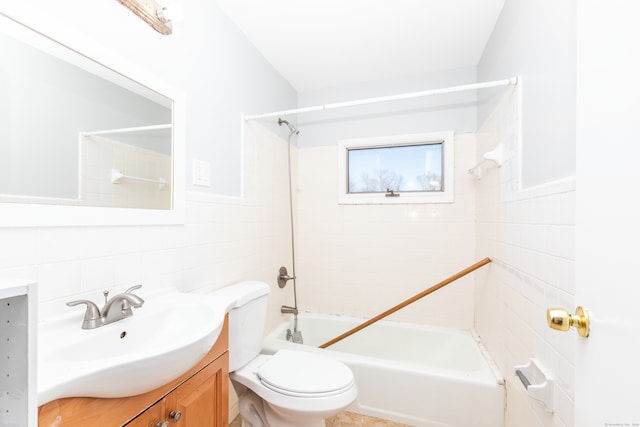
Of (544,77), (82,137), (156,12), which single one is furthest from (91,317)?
(544,77)

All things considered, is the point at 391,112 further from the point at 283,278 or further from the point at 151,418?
the point at 151,418

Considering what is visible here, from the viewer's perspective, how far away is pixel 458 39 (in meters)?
1.85

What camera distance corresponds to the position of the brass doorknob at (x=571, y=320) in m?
0.52

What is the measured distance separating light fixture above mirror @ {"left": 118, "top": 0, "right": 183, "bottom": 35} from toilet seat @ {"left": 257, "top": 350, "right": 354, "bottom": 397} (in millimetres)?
1584

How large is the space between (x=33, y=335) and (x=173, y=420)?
0.62 meters

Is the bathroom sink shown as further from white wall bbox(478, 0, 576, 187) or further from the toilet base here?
white wall bbox(478, 0, 576, 187)

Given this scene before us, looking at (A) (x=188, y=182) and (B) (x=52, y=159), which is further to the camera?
(A) (x=188, y=182)

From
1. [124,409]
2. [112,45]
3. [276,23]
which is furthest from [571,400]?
[276,23]

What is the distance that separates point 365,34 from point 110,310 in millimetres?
1982

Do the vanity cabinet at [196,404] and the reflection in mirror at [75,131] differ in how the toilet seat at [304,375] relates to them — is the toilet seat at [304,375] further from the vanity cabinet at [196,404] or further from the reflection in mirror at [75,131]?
the reflection in mirror at [75,131]

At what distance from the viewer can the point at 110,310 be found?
2.94 ft

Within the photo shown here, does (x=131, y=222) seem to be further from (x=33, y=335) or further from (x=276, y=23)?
(x=276, y=23)

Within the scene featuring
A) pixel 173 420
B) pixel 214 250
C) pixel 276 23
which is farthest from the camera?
pixel 276 23

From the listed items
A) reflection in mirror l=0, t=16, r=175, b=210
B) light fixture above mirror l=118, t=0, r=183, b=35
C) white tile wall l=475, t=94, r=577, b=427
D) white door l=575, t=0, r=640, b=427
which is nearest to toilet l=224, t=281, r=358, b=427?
reflection in mirror l=0, t=16, r=175, b=210
